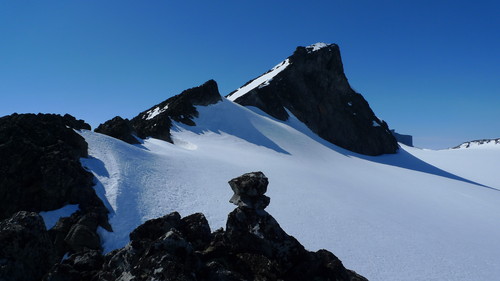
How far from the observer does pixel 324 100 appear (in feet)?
234

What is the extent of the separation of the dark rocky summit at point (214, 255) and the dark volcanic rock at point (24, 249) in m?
0.55

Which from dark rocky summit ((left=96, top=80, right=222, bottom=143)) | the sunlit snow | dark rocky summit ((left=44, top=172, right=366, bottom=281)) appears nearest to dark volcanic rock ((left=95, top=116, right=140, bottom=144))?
dark rocky summit ((left=96, top=80, right=222, bottom=143))

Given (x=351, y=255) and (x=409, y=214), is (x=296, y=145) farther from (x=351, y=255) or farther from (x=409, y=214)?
(x=351, y=255)

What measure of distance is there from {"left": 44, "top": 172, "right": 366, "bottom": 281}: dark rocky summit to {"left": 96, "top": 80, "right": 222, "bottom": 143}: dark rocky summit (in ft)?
76.7

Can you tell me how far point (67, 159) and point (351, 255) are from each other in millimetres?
16811

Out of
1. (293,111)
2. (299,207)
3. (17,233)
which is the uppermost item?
(293,111)

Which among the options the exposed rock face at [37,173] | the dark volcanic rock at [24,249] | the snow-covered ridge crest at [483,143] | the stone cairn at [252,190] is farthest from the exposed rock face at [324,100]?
the dark volcanic rock at [24,249]

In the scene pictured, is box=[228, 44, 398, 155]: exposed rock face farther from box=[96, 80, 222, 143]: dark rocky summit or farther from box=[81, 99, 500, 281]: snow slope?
box=[81, 99, 500, 281]: snow slope

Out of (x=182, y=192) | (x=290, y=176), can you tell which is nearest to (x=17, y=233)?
(x=182, y=192)

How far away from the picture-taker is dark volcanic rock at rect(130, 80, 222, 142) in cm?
3847

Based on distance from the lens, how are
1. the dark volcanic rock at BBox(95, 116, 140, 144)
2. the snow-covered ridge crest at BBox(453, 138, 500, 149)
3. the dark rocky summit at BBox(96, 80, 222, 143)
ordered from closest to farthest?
the dark volcanic rock at BBox(95, 116, 140, 144) → the dark rocky summit at BBox(96, 80, 222, 143) → the snow-covered ridge crest at BBox(453, 138, 500, 149)

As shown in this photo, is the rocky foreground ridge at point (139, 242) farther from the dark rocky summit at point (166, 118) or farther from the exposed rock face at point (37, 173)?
the dark rocky summit at point (166, 118)

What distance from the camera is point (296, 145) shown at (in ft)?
Answer: 150

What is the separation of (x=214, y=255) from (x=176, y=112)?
129 ft
